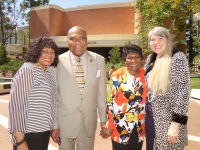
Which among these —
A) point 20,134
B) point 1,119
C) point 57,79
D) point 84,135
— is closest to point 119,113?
point 84,135

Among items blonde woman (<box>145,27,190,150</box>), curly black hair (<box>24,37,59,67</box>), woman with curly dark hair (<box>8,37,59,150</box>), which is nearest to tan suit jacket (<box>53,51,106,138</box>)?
woman with curly dark hair (<box>8,37,59,150</box>)

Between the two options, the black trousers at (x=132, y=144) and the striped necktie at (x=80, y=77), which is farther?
the striped necktie at (x=80, y=77)

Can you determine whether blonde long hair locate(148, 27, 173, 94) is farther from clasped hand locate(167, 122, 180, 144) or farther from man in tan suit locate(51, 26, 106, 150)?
man in tan suit locate(51, 26, 106, 150)

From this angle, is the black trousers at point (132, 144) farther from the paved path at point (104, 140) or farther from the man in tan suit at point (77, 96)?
the paved path at point (104, 140)

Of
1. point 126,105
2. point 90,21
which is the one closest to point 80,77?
point 126,105

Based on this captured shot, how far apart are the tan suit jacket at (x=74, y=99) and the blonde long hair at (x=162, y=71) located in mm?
841

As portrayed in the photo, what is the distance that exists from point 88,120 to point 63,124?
0.35 metres

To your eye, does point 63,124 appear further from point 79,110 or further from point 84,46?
point 84,46

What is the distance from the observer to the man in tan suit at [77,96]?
3.31 m

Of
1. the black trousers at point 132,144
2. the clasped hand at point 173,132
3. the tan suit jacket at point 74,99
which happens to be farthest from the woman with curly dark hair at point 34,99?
the clasped hand at point 173,132

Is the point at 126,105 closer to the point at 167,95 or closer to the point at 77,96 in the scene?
the point at 167,95

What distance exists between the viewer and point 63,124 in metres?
3.37

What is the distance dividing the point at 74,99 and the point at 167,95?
47.5 inches

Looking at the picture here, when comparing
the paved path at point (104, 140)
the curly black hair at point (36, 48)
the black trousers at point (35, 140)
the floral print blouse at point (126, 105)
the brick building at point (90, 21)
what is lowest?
the paved path at point (104, 140)
